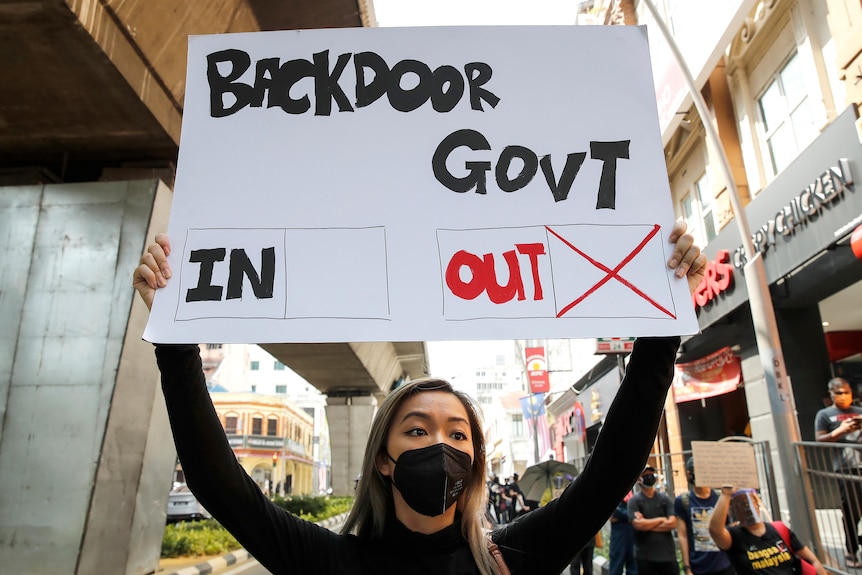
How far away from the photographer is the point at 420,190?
2.12m

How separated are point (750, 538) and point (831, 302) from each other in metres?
10.3

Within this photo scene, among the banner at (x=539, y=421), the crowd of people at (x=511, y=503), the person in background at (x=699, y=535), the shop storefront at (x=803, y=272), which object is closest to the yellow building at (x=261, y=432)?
the banner at (x=539, y=421)

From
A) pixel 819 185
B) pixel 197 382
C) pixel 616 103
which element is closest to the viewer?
pixel 197 382

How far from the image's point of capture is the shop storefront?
947cm

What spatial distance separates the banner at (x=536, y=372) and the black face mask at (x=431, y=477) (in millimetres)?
33799

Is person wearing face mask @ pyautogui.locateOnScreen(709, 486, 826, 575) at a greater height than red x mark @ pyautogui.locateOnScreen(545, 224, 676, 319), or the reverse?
red x mark @ pyautogui.locateOnScreen(545, 224, 676, 319)

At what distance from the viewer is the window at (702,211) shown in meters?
15.9

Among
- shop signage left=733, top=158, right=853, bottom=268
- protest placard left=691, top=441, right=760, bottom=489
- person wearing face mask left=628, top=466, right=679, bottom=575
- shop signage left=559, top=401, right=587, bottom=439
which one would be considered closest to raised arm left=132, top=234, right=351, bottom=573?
protest placard left=691, top=441, right=760, bottom=489

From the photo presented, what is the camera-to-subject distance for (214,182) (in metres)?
2.11

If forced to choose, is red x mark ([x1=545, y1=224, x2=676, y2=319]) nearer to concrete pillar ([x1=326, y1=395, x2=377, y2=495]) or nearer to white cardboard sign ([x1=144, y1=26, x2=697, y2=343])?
white cardboard sign ([x1=144, y1=26, x2=697, y2=343])

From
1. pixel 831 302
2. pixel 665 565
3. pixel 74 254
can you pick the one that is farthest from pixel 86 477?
pixel 831 302

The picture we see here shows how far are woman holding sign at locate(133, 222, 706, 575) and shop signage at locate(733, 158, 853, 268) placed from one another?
874 cm

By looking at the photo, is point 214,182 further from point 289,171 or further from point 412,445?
point 412,445

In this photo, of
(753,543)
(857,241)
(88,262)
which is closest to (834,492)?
(753,543)
